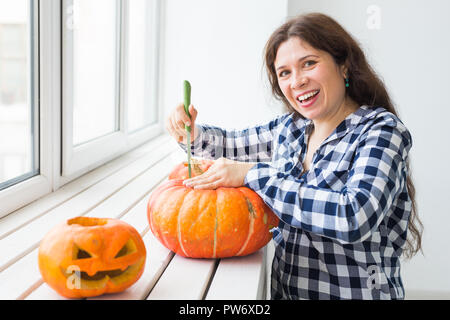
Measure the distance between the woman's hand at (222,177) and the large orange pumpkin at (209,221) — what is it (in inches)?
0.7

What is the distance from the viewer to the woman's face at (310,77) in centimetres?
111

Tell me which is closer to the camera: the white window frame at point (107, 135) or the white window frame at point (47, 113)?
the white window frame at point (47, 113)

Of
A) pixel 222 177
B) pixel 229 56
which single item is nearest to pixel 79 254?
pixel 222 177

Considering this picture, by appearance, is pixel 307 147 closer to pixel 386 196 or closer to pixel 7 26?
pixel 386 196

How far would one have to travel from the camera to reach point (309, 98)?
3.70ft

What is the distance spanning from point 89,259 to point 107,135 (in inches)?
50.8

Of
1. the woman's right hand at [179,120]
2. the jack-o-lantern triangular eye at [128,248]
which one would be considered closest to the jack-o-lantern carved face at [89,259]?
the jack-o-lantern triangular eye at [128,248]

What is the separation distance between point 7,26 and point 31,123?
0.80 ft

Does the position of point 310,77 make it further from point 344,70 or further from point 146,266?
point 146,266

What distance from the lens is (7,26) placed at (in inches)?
50.1

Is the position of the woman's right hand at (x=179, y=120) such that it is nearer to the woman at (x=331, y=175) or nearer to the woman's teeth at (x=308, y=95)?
the woman at (x=331, y=175)

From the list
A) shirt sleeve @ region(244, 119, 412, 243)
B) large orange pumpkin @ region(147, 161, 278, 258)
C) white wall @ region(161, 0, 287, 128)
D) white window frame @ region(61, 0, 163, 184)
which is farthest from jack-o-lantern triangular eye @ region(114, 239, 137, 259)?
white wall @ region(161, 0, 287, 128)
